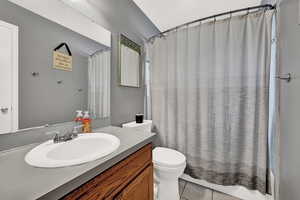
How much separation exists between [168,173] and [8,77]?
1.31 meters

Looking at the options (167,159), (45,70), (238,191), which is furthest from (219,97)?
(45,70)

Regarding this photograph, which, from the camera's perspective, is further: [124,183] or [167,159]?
[167,159]

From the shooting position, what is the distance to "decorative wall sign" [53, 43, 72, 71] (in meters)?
0.85

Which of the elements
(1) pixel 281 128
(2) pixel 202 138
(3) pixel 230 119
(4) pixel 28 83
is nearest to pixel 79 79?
(4) pixel 28 83

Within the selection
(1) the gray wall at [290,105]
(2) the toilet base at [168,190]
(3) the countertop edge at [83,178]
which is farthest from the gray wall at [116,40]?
(1) the gray wall at [290,105]

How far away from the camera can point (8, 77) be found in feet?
2.15

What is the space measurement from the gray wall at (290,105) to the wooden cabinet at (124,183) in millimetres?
917

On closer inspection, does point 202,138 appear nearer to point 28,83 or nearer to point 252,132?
point 252,132

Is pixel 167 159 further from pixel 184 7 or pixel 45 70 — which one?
pixel 184 7

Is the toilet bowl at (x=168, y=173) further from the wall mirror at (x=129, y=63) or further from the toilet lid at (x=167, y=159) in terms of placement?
the wall mirror at (x=129, y=63)

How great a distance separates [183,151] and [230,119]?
668 mm

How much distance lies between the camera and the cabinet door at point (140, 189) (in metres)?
0.68

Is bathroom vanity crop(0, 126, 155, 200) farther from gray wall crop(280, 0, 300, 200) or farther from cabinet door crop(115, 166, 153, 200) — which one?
gray wall crop(280, 0, 300, 200)

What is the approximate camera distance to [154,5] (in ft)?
4.99
